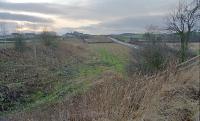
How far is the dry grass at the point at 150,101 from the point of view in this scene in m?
8.13

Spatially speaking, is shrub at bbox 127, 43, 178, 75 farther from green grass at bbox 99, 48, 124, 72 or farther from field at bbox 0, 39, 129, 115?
green grass at bbox 99, 48, 124, 72

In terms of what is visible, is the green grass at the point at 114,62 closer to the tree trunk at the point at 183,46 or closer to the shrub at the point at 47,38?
the tree trunk at the point at 183,46

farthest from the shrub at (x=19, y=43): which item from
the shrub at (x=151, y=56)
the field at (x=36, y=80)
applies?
A: the shrub at (x=151, y=56)

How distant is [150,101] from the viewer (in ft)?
28.2

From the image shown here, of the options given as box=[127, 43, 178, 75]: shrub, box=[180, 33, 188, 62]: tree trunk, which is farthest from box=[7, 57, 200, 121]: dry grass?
box=[127, 43, 178, 75]: shrub

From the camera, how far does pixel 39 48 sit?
5788 centimetres

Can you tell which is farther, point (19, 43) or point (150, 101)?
point (19, 43)

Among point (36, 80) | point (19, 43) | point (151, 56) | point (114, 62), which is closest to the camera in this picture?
point (151, 56)

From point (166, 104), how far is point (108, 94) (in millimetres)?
1541

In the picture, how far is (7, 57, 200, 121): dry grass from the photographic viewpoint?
8.13m

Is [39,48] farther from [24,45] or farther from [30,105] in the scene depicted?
[30,105]

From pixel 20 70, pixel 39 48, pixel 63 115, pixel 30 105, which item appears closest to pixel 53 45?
pixel 39 48

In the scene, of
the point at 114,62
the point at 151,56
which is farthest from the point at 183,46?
the point at 114,62

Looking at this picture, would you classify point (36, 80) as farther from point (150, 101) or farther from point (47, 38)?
point (47, 38)
